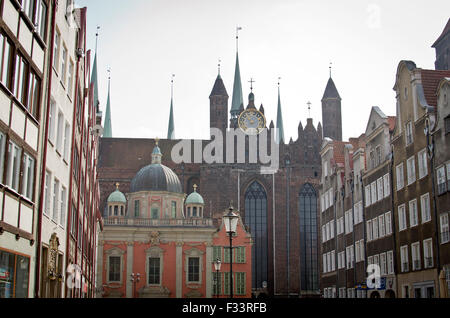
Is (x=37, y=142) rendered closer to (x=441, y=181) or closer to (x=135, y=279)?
(x=441, y=181)

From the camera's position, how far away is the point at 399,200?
113 ft

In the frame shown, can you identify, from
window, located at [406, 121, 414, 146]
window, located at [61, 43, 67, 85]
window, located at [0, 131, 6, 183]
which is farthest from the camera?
window, located at [406, 121, 414, 146]

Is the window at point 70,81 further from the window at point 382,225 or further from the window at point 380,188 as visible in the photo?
the window at point 382,225

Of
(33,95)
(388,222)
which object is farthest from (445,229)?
(33,95)

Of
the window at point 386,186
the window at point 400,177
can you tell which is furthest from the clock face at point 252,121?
the window at point 400,177

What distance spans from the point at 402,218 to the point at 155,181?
37.7m

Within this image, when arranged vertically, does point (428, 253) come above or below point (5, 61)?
below

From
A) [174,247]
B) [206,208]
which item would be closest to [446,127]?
[174,247]

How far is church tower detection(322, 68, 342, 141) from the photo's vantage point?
7888 cm

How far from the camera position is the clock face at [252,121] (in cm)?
7744

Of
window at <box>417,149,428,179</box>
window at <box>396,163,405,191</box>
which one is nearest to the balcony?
window at <box>396,163,405,191</box>

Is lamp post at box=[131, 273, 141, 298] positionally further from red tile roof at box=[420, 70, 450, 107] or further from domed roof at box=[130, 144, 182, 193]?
red tile roof at box=[420, 70, 450, 107]

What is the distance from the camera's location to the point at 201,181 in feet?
244

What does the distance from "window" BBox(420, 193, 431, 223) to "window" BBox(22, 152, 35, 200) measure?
738 inches
